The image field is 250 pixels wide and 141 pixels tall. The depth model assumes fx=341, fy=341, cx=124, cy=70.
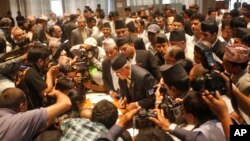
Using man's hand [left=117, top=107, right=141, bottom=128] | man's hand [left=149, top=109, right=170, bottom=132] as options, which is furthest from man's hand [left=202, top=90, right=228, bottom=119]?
man's hand [left=117, top=107, right=141, bottom=128]

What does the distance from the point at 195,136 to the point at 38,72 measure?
1723 millimetres

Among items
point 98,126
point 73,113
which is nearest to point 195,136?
point 98,126

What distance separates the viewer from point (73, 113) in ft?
8.39

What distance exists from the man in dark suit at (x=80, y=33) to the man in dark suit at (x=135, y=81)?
8.07 ft

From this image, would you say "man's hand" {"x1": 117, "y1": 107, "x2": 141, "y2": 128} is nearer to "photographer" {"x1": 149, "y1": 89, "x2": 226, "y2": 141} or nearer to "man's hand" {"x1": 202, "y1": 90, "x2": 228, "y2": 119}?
"photographer" {"x1": 149, "y1": 89, "x2": 226, "y2": 141}

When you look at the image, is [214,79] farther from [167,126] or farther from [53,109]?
[53,109]

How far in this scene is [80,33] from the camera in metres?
5.52

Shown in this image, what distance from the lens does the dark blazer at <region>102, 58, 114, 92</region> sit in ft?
12.1

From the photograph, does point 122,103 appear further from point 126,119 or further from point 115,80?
point 126,119

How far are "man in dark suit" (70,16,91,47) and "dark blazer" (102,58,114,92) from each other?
187 centimetres

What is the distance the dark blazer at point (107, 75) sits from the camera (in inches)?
145

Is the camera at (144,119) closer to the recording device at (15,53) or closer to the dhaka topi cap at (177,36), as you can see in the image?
the recording device at (15,53)

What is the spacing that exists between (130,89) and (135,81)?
135 millimetres

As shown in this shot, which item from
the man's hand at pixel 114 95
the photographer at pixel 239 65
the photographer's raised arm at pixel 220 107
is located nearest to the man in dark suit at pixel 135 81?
the man's hand at pixel 114 95
